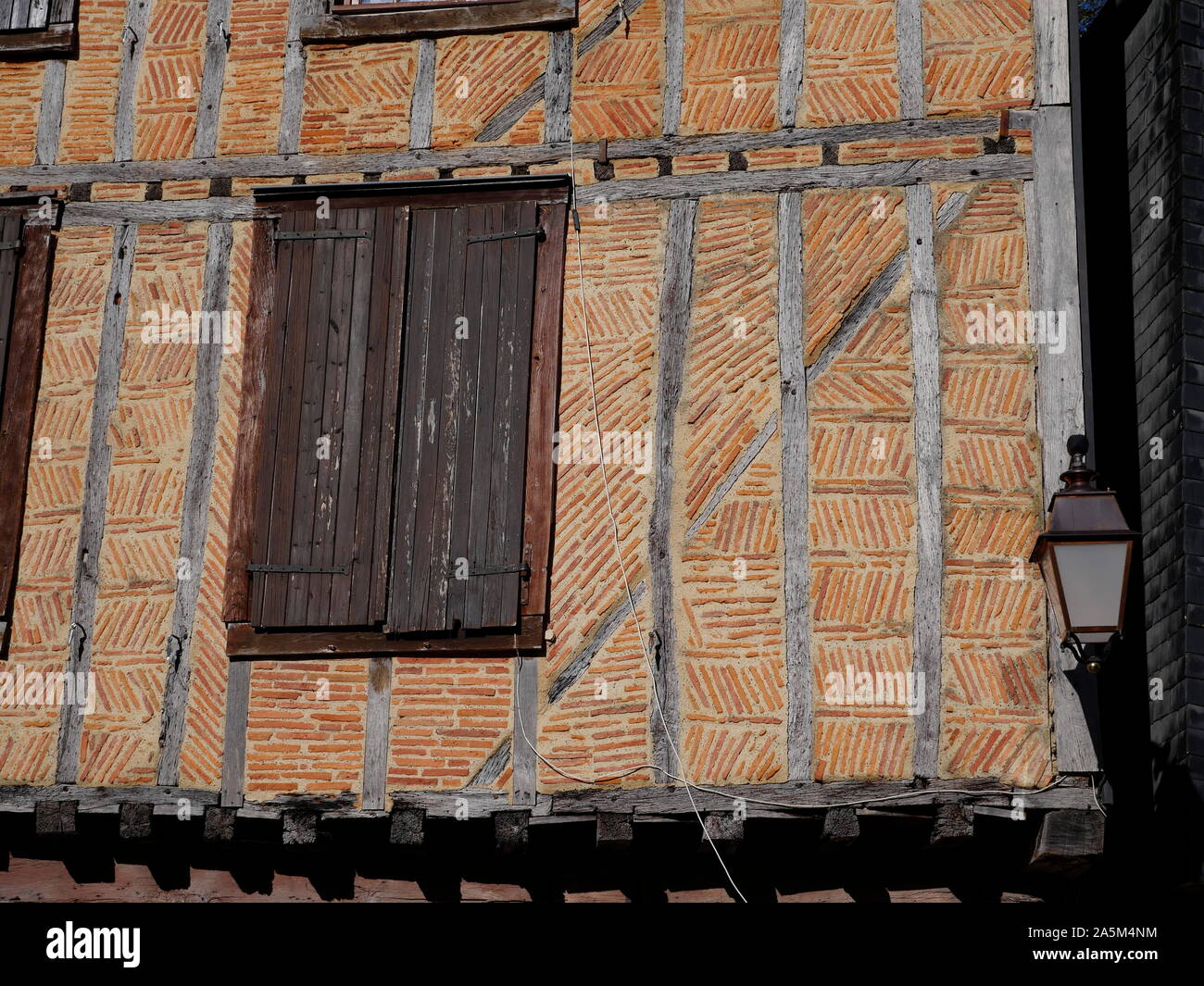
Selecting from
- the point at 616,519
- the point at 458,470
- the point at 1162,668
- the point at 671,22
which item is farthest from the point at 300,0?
the point at 1162,668

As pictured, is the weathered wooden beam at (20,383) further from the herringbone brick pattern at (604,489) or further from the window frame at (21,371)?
the herringbone brick pattern at (604,489)

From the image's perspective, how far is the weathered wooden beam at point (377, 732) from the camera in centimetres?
781

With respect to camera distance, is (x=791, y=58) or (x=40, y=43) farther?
(x=40, y=43)

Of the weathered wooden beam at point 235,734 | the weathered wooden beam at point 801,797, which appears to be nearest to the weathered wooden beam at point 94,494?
the weathered wooden beam at point 235,734

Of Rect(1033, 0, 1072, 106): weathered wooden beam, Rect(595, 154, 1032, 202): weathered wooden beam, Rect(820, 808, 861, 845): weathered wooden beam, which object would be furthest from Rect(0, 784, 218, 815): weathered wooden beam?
→ Rect(1033, 0, 1072, 106): weathered wooden beam

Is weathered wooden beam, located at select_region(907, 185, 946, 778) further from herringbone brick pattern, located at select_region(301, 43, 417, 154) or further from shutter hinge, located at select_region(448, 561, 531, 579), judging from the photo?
herringbone brick pattern, located at select_region(301, 43, 417, 154)

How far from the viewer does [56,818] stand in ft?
26.0

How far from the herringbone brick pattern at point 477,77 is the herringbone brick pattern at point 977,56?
2112mm

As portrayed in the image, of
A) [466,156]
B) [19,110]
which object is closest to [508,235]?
[466,156]

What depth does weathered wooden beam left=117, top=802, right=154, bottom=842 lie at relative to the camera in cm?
786

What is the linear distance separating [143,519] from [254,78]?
2.59m

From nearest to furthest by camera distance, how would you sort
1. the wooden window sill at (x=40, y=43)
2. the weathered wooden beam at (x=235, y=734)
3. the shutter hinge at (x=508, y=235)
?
the weathered wooden beam at (x=235, y=734), the shutter hinge at (x=508, y=235), the wooden window sill at (x=40, y=43)

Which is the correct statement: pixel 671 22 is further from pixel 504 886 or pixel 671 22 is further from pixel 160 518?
pixel 504 886

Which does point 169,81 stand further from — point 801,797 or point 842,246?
point 801,797
